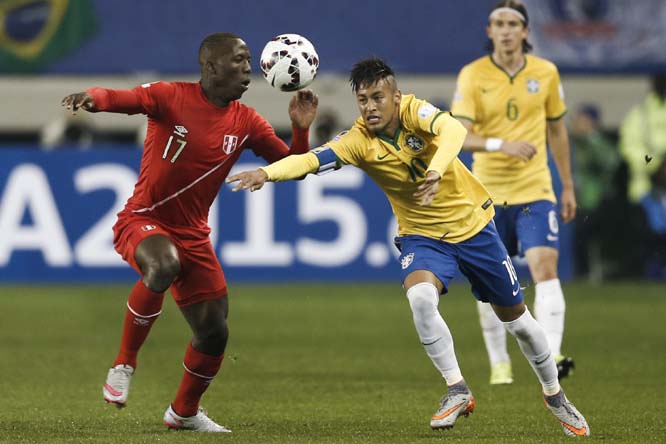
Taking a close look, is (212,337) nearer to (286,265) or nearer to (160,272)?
(160,272)

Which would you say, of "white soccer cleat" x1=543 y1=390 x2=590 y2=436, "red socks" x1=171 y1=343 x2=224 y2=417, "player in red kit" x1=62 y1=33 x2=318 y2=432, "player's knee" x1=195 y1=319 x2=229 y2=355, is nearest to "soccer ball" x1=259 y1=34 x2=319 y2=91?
"player in red kit" x1=62 y1=33 x2=318 y2=432

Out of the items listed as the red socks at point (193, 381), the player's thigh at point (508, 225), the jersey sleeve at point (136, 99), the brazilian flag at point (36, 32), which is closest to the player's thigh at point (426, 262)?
the red socks at point (193, 381)

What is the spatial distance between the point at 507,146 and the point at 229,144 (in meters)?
2.43

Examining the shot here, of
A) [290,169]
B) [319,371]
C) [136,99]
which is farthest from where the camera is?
[319,371]

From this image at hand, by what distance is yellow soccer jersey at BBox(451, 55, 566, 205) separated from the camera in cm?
1097

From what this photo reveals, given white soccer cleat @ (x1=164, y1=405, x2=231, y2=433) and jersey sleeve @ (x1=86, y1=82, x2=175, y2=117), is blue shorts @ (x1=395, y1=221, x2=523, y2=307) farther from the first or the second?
jersey sleeve @ (x1=86, y1=82, x2=175, y2=117)

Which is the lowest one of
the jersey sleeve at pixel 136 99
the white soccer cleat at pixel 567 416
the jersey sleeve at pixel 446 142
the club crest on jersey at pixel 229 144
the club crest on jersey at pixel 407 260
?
the white soccer cleat at pixel 567 416

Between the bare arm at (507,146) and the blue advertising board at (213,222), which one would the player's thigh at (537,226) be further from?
the blue advertising board at (213,222)

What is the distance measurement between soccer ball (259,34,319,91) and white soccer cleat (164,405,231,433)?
1.93 meters

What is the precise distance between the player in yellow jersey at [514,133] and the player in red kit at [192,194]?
8.50 feet

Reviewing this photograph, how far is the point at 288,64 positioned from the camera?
8.55 m

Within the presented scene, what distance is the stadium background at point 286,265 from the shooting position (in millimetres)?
9383

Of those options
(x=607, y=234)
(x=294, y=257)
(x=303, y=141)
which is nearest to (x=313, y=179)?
(x=294, y=257)

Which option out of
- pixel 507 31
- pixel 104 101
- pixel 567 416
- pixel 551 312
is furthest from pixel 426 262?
pixel 507 31
